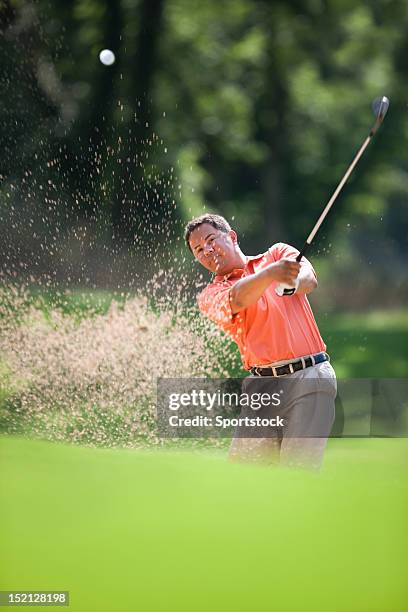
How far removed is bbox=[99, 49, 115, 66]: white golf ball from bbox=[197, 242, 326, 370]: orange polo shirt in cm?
68

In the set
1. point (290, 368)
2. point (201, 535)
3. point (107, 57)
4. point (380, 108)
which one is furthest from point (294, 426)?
point (107, 57)

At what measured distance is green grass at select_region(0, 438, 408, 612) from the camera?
5.39ft

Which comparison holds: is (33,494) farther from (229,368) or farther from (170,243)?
(170,243)

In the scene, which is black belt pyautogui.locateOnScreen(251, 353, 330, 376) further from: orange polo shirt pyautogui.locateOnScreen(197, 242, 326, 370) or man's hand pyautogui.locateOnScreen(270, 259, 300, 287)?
man's hand pyautogui.locateOnScreen(270, 259, 300, 287)

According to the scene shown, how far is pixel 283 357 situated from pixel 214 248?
28cm

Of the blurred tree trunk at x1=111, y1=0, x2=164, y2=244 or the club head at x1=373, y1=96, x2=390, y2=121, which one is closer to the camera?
the club head at x1=373, y1=96, x2=390, y2=121

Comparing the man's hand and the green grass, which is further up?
the man's hand

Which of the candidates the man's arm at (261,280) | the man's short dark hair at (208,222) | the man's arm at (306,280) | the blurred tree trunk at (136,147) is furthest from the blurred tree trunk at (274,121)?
the man's arm at (261,280)

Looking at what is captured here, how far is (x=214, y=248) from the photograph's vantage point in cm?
182

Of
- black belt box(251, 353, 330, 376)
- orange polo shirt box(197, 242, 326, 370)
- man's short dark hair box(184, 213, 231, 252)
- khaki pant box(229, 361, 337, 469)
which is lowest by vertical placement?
khaki pant box(229, 361, 337, 469)

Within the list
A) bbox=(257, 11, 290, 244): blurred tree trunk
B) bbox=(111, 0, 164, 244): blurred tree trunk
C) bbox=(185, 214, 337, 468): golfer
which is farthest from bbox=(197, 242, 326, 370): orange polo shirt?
bbox=(257, 11, 290, 244): blurred tree trunk

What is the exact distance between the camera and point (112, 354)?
1.95 m

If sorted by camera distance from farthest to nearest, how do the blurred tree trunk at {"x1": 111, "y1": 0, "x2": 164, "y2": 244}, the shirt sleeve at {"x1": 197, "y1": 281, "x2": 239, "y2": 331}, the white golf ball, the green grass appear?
the white golf ball, the blurred tree trunk at {"x1": 111, "y1": 0, "x2": 164, "y2": 244}, the shirt sleeve at {"x1": 197, "y1": 281, "x2": 239, "y2": 331}, the green grass

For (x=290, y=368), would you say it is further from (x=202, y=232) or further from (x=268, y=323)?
(x=202, y=232)
